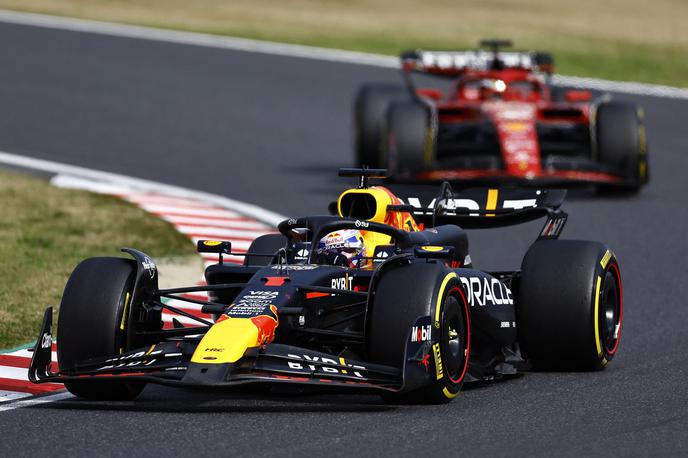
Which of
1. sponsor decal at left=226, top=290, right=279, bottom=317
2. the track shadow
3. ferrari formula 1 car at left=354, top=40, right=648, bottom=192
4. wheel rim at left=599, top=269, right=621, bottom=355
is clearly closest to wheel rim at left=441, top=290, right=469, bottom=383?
the track shadow

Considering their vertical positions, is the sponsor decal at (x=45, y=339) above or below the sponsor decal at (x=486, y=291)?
below

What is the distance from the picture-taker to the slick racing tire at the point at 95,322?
9023 mm

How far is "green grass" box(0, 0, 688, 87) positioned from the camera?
105 ft

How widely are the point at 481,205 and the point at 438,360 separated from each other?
311cm

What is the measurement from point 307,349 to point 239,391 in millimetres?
795

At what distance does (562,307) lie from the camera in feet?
33.2

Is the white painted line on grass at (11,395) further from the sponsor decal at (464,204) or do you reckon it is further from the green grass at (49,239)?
the sponsor decal at (464,204)

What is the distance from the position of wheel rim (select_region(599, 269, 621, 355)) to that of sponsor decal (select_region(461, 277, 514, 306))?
2.48ft

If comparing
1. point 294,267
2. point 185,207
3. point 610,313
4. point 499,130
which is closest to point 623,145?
point 499,130

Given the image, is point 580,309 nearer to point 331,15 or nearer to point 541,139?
point 541,139

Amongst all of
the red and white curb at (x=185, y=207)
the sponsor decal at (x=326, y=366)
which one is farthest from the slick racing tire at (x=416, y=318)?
the red and white curb at (x=185, y=207)

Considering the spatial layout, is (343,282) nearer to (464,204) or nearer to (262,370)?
(262,370)

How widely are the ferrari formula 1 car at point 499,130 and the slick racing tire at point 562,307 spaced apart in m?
8.17

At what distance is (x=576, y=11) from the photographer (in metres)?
40.7
